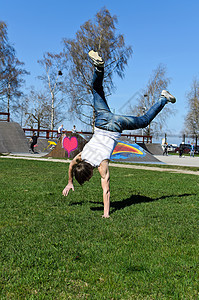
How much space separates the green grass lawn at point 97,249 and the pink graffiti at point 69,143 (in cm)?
1586

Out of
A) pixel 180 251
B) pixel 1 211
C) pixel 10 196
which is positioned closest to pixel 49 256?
pixel 180 251

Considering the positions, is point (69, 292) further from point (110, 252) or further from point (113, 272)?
point (110, 252)

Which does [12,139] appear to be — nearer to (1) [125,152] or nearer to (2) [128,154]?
(1) [125,152]

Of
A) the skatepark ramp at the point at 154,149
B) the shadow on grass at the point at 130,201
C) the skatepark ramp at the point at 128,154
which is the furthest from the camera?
the skatepark ramp at the point at 154,149

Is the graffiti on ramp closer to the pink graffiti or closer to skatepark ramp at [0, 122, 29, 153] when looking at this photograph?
the pink graffiti

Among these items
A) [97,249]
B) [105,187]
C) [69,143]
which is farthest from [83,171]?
[69,143]

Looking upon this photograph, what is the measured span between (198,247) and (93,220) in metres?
1.66

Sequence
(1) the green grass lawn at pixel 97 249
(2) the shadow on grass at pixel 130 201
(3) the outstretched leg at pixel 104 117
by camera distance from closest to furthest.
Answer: (1) the green grass lawn at pixel 97 249
(3) the outstretched leg at pixel 104 117
(2) the shadow on grass at pixel 130 201

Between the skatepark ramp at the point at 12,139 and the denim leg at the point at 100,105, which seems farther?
the skatepark ramp at the point at 12,139

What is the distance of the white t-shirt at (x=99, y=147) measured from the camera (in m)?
5.03

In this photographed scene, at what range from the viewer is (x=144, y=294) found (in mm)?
2484

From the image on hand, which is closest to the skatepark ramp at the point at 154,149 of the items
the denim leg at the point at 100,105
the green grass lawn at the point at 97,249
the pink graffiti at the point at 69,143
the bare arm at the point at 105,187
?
the pink graffiti at the point at 69,143

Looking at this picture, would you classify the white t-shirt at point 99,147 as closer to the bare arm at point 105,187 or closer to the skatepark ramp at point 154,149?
the bare arm at point 105,187

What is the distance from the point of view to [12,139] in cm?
2986
